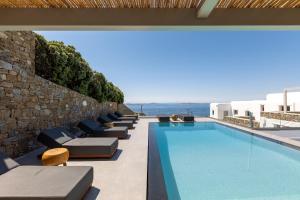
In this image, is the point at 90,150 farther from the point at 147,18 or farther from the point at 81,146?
the point at 147,18

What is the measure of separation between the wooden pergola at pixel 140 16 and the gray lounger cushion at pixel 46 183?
8.01ft

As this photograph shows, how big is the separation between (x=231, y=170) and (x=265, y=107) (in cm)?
2662

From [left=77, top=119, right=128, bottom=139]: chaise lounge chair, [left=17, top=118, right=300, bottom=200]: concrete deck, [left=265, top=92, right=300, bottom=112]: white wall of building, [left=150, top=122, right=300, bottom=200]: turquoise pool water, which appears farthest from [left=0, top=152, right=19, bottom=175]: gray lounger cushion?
[left=265, top=92, right=300, bottom=112]: white wall of building

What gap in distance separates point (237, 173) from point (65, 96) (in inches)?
295

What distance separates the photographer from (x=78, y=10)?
3412 millimetres

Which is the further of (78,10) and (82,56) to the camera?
(82,56)

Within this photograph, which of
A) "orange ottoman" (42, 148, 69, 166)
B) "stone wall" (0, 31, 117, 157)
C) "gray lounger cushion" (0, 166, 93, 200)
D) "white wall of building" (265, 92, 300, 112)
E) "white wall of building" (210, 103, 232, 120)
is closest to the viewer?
"gray lounger cushion" (0, 166, 93, 200)

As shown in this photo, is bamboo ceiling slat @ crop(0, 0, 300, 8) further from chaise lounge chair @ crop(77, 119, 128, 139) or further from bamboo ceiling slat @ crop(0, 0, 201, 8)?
chaise lounge chair @ crop(77, 119, 128, 139)

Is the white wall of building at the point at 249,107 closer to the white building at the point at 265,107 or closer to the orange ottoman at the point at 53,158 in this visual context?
the white building at the point at 265,107

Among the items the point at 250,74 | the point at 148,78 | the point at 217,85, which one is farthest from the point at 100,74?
the point at 217,85

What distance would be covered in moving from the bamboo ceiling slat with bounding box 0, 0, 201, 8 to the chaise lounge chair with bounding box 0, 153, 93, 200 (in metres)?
2.73

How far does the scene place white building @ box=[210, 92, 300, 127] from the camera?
20.9m

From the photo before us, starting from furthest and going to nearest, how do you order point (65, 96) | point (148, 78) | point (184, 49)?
1. point (148, 78)
2. point (184, 49)
3. point (65, 96)

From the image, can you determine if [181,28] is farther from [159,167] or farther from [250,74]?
[250,74]
